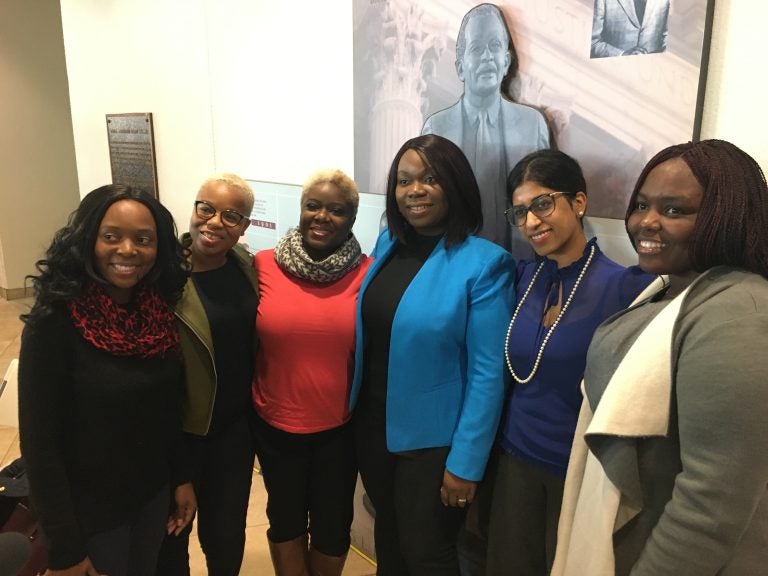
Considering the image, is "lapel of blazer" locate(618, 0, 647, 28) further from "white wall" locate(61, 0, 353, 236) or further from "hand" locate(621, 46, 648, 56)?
"white wall" locate(61, 0, 353, 236)

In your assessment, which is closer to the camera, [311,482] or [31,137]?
[311,482]

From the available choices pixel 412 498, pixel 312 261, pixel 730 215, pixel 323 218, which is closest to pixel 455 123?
pixel 323 218

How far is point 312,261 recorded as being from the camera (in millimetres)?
1692

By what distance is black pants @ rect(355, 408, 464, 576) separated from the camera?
5.21 feet

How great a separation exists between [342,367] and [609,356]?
0.86 meters

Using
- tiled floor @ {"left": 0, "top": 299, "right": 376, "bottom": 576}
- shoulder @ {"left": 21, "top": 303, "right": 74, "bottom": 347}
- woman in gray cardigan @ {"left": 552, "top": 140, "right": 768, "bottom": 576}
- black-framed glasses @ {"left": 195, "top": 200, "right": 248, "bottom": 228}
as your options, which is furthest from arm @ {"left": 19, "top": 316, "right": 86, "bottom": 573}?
woman in gray cardigan @ {"left": 552, "top": 140, "right": 768, "bottom": 576}

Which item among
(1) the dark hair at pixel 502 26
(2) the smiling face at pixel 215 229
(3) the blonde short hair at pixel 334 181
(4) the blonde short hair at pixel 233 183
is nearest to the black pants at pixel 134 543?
(2) the smiling face at pixel 215 229

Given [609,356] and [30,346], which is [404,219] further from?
[30,346]

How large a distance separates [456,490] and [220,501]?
30.2 inches

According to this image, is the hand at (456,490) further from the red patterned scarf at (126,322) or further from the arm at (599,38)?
the arm at (599,38)

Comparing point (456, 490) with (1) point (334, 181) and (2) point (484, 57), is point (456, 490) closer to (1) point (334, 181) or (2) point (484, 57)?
(1) point (334, 181)

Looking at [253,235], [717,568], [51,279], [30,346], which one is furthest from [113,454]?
[253,235]

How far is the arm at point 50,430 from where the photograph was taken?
4.05 feet

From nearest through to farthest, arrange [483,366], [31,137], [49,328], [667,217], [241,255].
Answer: [667,217] → [49,328] → [483,366] → [241,255] → [31,137]
